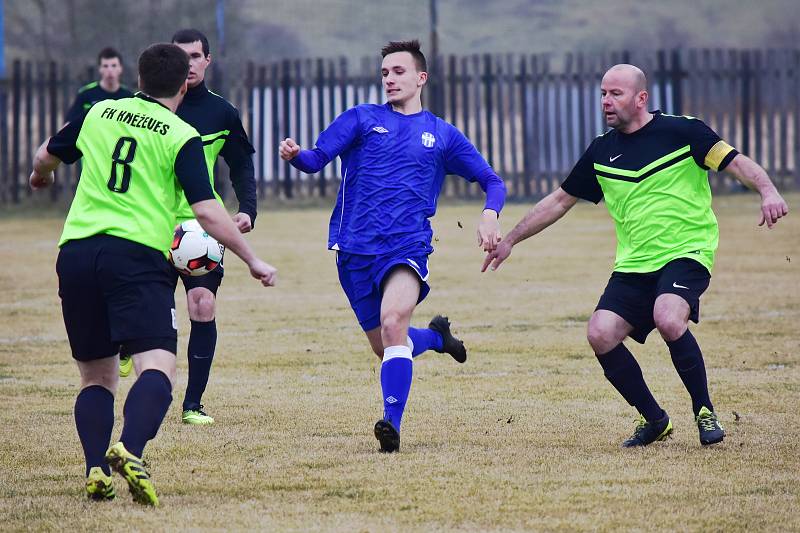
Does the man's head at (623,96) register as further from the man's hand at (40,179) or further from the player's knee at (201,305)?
the man's hand at (40,179)

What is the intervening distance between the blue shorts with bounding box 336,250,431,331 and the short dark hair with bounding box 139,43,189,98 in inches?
68.7

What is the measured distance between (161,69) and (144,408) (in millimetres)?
1351

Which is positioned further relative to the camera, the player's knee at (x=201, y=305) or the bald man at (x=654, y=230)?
the player's knee at (x=201, y=305)

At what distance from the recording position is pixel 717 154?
6562 millimetres

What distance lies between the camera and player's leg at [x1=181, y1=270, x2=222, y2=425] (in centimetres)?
738

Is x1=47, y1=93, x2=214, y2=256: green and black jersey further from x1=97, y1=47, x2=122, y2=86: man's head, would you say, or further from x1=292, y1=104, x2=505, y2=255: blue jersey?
x1=97, y1=47, x2=122, y2=86: man's head

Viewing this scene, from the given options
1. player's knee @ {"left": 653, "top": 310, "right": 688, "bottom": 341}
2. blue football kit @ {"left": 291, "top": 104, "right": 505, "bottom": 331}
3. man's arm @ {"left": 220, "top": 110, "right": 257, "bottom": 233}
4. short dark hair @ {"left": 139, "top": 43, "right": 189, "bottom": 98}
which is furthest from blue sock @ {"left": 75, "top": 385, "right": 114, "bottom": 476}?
player's knee @ {"left": 653, "top": 310, "right": 688, "bottom": 341}

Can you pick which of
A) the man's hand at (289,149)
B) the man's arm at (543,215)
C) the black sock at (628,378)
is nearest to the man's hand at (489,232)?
the man's arm at (543,215)

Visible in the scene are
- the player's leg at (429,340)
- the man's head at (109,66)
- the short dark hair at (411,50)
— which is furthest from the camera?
the man's head at (109,66)

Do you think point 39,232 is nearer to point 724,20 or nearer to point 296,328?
point 296,328

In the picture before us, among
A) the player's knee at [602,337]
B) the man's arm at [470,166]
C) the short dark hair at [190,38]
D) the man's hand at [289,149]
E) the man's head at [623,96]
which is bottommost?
the player's knee at [602,337]

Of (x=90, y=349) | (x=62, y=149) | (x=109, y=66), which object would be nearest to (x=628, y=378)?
(x=90, y=349)

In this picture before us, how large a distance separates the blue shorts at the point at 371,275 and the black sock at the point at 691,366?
129cm

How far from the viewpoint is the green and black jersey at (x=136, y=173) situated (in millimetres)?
5289
